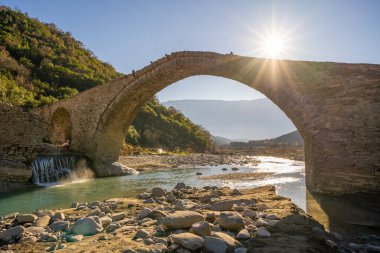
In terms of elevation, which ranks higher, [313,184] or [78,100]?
[78,100]

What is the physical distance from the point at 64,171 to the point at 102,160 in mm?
3022

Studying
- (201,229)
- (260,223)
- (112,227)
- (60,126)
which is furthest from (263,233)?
(60,126)

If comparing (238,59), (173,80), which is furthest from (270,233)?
(173,80)

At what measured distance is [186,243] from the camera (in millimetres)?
→ 2541

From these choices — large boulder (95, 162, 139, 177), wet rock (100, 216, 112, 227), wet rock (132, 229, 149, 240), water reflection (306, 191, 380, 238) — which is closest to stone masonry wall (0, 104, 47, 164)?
large boulder (95, 162, 139, 177)

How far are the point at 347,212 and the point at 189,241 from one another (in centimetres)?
410

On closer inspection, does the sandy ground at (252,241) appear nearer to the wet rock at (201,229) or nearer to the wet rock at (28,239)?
the wet rock at (28,239)

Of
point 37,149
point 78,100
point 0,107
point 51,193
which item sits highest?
point 78,100

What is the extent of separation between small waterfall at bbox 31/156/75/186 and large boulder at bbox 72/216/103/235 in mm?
6944

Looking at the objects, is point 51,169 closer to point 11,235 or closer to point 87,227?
point 11,235

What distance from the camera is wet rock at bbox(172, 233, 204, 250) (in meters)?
2.53

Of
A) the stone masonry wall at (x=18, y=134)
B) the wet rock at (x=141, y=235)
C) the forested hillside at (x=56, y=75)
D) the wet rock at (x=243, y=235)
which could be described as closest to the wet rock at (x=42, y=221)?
the wet rock at (x=141, y=235)

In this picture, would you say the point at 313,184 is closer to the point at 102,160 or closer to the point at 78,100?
the point at 102,160

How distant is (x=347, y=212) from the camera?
5375mm
